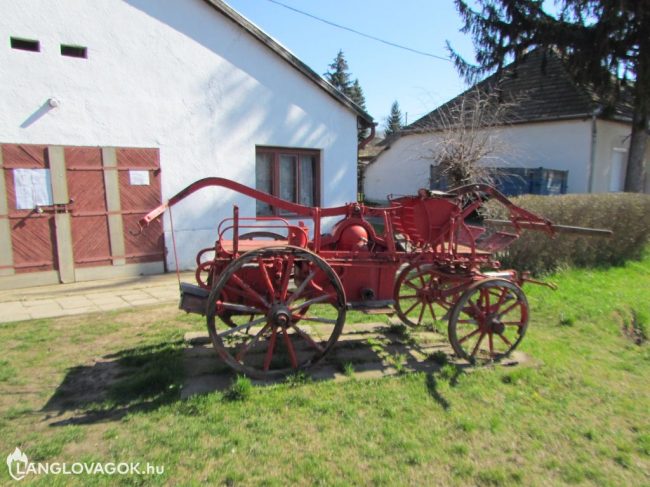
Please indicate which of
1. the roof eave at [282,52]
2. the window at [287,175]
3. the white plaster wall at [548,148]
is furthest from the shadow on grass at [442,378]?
the white plaster wall at [548,148]

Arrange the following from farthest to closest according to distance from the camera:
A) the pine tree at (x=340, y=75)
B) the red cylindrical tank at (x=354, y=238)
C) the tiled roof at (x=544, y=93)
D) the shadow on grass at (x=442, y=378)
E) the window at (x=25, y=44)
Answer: the pine tree at (x=340, y=75), the tiled roof at (x=544, y=93), the window at (x=25, y=44), the red cylindrical tank at (x=354, y=238), the shadow on grass at (x=442, y=378)

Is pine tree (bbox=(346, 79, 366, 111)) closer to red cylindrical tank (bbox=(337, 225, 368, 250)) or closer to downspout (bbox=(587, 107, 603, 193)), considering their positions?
downspout (bbox=(587, 107, 603, 193))

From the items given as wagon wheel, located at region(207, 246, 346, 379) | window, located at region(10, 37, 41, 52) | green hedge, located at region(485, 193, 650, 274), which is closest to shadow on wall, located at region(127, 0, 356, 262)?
window, located at region(10, 37, 41, 52)

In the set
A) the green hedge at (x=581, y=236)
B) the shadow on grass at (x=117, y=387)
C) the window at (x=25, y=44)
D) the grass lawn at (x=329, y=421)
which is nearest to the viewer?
the grass lawn at (x=329, y=421)

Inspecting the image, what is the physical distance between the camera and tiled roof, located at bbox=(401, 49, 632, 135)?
1323 cm

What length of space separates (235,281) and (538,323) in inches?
166

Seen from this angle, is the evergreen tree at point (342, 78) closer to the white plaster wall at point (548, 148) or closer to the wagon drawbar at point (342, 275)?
the white plaster wall at point (548, 148)

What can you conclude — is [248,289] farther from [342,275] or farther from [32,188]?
[32,188]

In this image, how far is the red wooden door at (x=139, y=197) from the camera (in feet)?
25.3

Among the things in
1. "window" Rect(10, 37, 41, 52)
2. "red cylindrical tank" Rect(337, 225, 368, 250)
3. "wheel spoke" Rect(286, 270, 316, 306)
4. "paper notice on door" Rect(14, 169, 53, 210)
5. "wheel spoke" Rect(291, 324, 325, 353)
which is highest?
"window" Rect(10, 37, 41, 52)

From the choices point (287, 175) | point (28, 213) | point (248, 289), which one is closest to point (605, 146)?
point (287, 175)

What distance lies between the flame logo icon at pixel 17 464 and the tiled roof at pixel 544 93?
12.5m

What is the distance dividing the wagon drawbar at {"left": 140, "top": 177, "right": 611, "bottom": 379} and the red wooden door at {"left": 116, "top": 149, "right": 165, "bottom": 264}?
145 inches

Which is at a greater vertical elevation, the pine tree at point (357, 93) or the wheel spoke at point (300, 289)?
the pine tree at point (357, 93)
